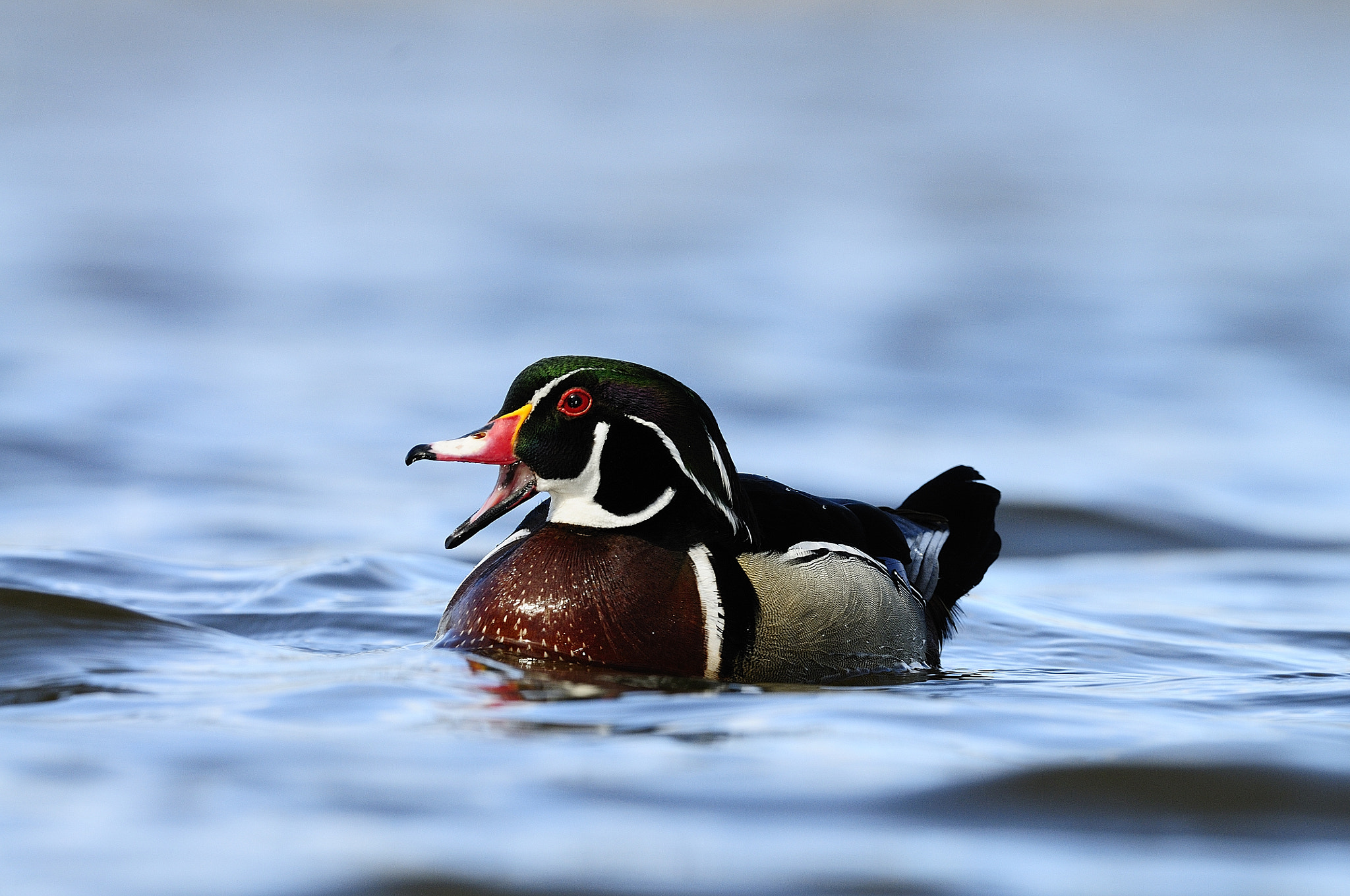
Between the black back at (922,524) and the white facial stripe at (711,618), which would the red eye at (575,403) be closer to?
the white facial stripe at (711,618)

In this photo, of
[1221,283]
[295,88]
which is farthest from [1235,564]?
[295,88]

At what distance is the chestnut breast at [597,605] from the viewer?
618cm

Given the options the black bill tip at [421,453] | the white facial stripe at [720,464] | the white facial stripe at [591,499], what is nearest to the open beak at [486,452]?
the black bill tip at [421,453]

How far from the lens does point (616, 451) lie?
630cm

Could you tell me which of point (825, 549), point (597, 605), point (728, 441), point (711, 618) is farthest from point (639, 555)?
point (728, 441)

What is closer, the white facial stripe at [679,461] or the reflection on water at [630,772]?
the reflection on water at [630,772]

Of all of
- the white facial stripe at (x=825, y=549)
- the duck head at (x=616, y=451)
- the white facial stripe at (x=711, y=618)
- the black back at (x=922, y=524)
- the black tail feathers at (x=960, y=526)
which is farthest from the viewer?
the black tail feathers at (x=960, y=526)

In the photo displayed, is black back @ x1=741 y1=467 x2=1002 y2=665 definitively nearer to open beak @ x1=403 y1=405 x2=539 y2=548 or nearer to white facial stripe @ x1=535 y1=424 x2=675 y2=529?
white facial stripe @ x1=535 y1=424 x2=675 y2=529

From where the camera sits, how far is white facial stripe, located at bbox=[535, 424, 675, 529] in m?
6.30

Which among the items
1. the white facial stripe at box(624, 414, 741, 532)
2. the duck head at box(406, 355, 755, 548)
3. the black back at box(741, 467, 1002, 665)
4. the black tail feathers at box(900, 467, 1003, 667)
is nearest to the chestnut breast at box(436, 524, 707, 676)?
the duck head at box(406, 355, 755, 548)

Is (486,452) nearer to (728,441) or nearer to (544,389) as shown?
(544,389)

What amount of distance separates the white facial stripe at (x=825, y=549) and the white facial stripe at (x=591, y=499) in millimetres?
472

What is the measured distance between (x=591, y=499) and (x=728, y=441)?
608 centimetres

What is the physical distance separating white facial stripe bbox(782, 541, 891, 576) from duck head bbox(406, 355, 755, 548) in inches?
6.9
